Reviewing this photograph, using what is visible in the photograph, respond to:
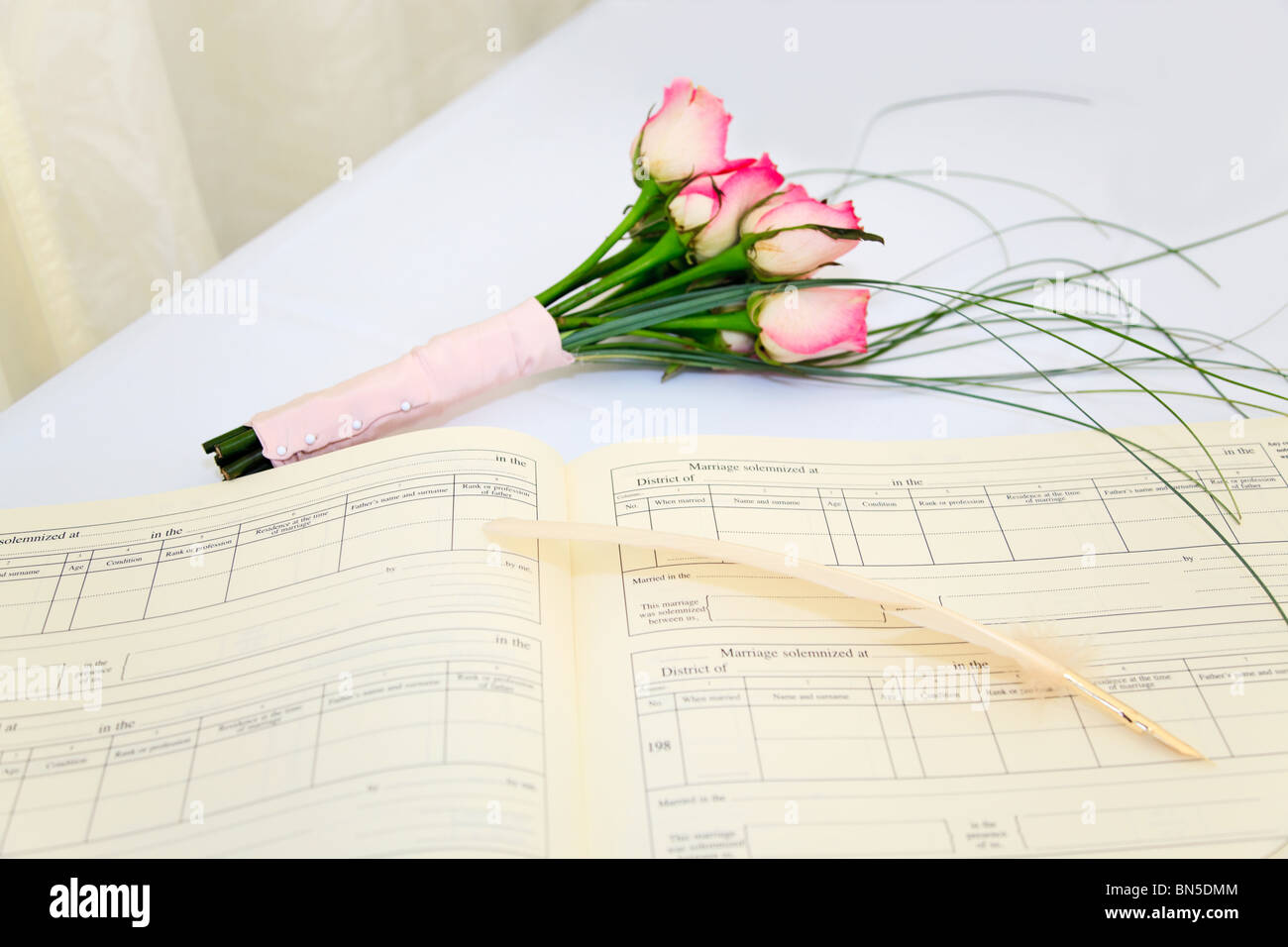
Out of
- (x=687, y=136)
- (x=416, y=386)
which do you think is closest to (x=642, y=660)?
(x=416, y=386)

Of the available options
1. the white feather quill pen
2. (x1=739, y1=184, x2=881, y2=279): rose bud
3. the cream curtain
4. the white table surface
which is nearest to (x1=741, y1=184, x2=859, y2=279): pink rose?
(x1=739, y1=184, x2=881, y2=279): rose bud

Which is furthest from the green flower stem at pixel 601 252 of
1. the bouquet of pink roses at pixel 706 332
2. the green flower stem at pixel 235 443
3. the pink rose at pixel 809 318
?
the green flower stem at pixel 235 443

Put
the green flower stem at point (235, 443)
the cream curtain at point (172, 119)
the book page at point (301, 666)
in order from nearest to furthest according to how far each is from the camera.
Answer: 1. the book page at point (301, 666)
2. the green flower stem at point (235, 443)
3. the cream curtain at point (172, 119)

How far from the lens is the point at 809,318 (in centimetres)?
64

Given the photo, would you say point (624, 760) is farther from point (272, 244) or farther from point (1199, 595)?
point (272, 244)

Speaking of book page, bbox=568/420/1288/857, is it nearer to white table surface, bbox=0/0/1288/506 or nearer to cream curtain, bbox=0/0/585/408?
white table surface, bbox=0/0/1288/506

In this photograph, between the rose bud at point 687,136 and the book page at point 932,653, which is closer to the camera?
the book page at point 932,653

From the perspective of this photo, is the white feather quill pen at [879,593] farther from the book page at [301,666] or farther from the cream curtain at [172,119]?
the cream curtain at [172,119]

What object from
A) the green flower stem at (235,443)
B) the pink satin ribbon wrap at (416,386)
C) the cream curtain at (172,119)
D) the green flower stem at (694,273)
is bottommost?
the green flower stem at (235,443)

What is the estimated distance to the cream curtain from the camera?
92 cm

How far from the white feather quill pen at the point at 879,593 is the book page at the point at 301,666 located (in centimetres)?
2

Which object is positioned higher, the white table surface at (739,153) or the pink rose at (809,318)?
the white table surface at (739,153)

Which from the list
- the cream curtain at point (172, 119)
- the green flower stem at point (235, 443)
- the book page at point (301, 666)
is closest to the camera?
the book page at point (301, 666)

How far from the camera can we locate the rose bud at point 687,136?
65 cm
